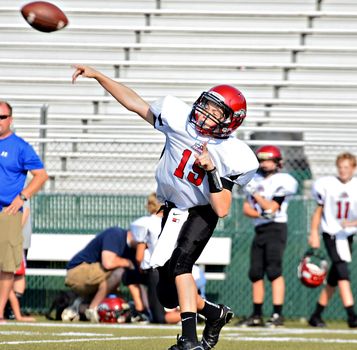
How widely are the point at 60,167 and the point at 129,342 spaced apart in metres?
4.48

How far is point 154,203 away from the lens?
865 cm

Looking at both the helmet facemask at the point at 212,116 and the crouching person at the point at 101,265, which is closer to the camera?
the helmet facemask at the point at 212,116

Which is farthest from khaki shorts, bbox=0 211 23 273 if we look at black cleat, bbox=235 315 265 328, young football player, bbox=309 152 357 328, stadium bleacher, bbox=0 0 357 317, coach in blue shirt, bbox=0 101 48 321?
young football player, bbox=309 152 357 328

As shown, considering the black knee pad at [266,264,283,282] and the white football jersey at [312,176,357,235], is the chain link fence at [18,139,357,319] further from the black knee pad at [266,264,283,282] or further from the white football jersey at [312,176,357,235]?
the black knee pad at [266,264,283,282]

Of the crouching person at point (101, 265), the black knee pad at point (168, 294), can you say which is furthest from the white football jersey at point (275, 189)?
the black knee pad at point (168, 294)

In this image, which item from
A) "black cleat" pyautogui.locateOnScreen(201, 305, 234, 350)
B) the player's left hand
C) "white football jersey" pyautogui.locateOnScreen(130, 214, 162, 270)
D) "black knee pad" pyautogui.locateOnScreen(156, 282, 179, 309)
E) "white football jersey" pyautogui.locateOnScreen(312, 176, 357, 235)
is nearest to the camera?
the player's left hand

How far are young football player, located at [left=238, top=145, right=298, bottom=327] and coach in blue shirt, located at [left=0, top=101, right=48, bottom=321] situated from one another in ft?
6.62

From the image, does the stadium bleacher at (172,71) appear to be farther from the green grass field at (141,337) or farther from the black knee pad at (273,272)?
the green grass field at (141,337)

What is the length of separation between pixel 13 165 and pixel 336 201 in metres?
2.89

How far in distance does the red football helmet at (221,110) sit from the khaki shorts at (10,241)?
9.15 feet

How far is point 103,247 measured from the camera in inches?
347

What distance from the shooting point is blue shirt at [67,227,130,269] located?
8805mm

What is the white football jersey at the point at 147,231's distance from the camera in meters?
8.42

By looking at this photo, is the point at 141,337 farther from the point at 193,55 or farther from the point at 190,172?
the point at 193,55
